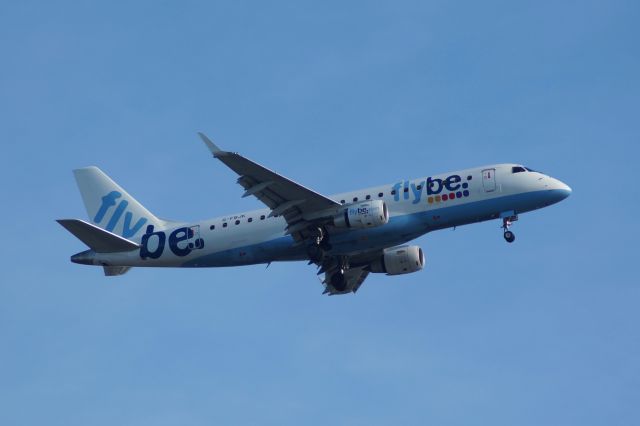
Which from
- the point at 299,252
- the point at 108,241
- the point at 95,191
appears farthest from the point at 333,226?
the point at 95,191

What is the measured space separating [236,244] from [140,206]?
8052 mm

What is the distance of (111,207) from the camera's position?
6900cm

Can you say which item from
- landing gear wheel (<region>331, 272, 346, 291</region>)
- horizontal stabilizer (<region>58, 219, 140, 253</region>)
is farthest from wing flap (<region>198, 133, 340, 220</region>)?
horizontal stabilizer (<region>58, 219, 140, 253</region>)

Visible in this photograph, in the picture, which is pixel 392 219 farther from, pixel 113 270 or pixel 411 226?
pixel 113 270

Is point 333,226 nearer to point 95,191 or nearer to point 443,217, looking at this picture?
point 443,217

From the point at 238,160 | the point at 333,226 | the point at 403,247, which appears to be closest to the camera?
the point at 238,160

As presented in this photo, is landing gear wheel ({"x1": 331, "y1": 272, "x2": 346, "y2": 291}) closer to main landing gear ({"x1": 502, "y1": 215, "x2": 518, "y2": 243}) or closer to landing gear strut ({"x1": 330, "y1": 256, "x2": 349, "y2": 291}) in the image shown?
landing gear strut ({"x1": 330, "y1": 256, "x2": 349, "y2": 291})

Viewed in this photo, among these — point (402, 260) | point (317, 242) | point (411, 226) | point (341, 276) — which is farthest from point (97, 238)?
point (402, 260)

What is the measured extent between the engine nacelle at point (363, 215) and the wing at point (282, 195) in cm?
79

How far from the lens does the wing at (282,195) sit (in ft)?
190

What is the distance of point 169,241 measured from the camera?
6494 centimetres

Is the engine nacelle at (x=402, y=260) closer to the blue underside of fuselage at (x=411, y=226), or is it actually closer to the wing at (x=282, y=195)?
the blue underside of fuselage at (x=411, y=226)

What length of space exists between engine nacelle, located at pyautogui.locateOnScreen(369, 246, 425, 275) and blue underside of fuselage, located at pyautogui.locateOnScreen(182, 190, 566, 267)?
13.7 ft

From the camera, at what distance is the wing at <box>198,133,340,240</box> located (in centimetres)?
5806
